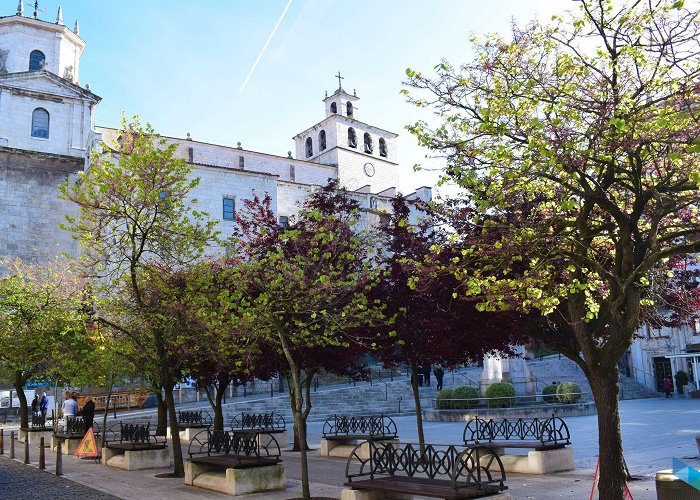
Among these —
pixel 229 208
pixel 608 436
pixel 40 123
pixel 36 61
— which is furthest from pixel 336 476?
pixel 36 61

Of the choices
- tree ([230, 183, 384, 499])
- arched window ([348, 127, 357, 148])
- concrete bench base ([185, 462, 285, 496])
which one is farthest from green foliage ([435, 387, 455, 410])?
arched window ([348, 127, 357, 148])

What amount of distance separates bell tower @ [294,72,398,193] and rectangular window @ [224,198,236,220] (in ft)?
59.7

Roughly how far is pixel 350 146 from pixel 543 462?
54493 mm

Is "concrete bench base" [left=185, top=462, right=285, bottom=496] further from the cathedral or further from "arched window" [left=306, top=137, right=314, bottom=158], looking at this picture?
"arched window" [left=306, top=137, right=314, bottom=158]

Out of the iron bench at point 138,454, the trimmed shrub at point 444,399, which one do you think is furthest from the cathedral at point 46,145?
the iron bench at point 138,454

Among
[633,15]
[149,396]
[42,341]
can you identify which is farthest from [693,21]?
[149,396]

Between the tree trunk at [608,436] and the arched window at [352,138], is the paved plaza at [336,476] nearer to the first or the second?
the tree trunk at [608,436]

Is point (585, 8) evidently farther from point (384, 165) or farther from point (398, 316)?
point (384, 165)

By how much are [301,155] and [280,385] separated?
123 feet

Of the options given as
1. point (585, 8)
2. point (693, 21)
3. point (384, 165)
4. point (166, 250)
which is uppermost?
point (384, 165)

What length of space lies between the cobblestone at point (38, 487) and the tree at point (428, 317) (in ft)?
21.2

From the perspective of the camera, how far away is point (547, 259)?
25.4 ft

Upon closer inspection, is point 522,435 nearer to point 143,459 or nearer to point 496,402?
point 143,459

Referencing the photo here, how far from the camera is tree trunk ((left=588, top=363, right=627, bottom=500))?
24.9 ft
